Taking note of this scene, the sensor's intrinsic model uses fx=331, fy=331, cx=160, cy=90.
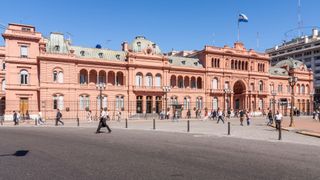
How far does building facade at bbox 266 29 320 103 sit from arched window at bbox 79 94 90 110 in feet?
259

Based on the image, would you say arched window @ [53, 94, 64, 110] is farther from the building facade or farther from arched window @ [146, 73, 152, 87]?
the building facade

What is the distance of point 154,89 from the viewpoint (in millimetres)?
60438

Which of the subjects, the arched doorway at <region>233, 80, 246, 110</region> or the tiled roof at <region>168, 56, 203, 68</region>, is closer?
the tiled roof at <region>168, 56, 203, 68</region>

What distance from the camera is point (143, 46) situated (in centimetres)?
6284

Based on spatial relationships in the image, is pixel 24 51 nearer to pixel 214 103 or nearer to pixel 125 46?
pixel 125 46

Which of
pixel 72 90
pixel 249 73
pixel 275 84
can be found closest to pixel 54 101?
pixel 72 90

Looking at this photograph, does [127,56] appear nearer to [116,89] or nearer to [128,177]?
[116,89]

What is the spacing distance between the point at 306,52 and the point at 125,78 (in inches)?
3304

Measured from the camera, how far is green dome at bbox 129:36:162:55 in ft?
203

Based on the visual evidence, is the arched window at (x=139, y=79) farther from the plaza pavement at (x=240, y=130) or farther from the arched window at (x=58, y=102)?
the plaza pavement at (x=240, y=130)

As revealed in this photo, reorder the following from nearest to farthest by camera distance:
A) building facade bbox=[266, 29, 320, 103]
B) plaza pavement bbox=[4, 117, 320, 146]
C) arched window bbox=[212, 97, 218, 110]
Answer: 1. plaza pavement bbox=[4, 117, 320, 146]
2. arched window bbox=[212, 97, 218, 110]
3. building facade bbox=[266, 29, 320, 103]

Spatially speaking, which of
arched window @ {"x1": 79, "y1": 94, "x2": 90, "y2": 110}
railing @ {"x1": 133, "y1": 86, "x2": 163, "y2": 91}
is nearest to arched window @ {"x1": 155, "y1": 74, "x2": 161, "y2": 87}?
railing @ {"x1": 133, "y1": 86, "x2": 163, "y2": 91}

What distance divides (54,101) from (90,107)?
19.3ft

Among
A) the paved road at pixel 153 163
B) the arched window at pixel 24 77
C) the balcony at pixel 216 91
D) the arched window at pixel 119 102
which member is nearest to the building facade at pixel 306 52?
the balcony at pixel 216 91
